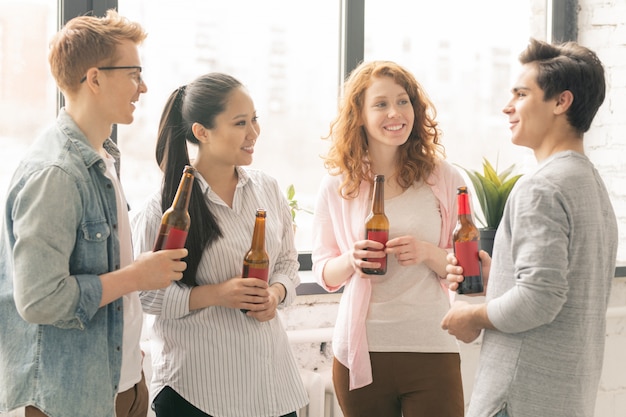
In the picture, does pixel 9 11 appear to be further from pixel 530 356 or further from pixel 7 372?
pixel 530 356

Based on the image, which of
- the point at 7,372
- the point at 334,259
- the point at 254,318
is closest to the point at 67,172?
the point at 7,372

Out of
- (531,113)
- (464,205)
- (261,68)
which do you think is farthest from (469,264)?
(261,68)

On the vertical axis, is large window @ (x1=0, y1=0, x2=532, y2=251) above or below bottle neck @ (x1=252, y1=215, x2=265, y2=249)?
above

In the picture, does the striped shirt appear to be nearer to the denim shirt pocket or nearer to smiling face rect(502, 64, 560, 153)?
the denim shirt pocket

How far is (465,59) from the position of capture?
3.10 metres

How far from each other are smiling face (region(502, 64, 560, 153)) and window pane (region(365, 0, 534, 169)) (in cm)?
133

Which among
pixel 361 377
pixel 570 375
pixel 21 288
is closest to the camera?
pixel 21 288

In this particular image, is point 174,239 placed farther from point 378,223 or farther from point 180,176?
point 378,223

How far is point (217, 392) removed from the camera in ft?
5.56

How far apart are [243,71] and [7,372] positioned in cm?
149

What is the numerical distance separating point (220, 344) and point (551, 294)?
0.77m

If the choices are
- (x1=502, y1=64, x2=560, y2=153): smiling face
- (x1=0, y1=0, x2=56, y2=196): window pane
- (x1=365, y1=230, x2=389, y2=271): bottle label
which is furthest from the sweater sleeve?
(x1=0, y1=0, x2=56, y2=196): window pane

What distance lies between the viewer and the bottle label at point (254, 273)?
1.69 meters

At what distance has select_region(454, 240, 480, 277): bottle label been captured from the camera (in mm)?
1664
